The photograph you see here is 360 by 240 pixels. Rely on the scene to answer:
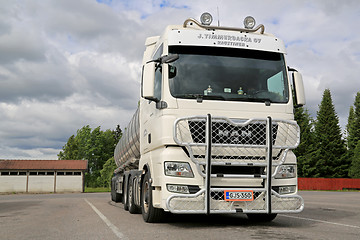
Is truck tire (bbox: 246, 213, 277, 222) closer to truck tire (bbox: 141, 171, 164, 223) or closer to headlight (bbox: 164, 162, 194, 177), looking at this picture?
truck tire (bbox: 141, 171, 164, 223)

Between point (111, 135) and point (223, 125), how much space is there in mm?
80746

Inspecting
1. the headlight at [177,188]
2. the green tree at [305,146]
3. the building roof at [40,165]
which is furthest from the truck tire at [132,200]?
the green tree at [305,146]

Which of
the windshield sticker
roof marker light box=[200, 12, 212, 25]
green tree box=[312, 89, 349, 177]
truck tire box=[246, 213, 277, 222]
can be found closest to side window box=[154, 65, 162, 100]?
the windshield sticker

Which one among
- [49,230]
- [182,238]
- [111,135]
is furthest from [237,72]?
[111,135]

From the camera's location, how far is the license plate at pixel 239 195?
22.7ft

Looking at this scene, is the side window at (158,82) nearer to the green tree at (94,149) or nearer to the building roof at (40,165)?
the building roof at (40,165)

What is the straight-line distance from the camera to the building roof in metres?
51.9

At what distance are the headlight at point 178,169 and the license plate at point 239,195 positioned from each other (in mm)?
706

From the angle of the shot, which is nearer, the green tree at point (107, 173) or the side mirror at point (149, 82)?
the side mirror at point (149, 82)

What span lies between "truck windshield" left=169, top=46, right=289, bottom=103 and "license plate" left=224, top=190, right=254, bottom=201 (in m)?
1.69

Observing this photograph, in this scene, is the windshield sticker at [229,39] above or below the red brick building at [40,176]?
above

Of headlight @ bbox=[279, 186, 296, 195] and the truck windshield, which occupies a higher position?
the truck windshield

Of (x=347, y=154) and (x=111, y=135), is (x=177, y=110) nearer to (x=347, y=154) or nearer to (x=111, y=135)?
(x=347, y=154)

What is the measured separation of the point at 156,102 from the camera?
301 inches
